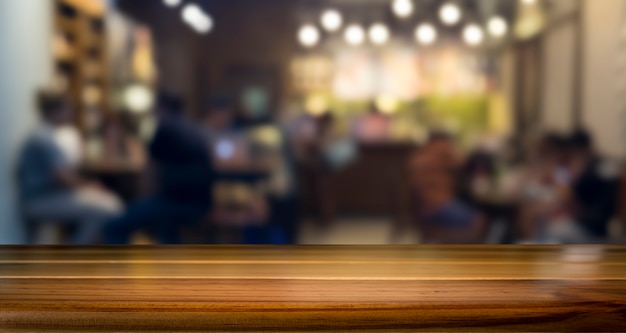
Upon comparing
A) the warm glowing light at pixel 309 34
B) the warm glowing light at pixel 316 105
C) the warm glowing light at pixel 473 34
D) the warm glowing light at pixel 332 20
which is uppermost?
the warm glowing light at pixel 332 20

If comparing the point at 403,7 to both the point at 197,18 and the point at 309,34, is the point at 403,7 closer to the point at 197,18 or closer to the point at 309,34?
the point at 309,34

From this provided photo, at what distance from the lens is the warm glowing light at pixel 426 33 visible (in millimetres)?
899

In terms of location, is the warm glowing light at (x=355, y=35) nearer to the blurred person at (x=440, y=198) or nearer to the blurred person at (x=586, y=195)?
the blurred person at (x=440, y=198)

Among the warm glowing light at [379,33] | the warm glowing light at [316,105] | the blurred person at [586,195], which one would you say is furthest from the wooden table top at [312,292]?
the warm glowing light at [379,33]

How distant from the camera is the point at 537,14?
0.90m

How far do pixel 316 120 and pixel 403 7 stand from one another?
0.20 meters

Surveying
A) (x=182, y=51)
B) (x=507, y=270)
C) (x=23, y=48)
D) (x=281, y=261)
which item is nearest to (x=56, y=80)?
(x=23, y=48)

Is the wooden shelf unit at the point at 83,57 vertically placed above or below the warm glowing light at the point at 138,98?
above

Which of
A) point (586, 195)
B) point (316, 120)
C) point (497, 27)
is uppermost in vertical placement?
point (497, 27)

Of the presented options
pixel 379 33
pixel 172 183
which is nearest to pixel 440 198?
pixel 379 33

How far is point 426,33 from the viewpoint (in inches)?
35.5

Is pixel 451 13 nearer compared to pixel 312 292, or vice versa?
pixel 312 292

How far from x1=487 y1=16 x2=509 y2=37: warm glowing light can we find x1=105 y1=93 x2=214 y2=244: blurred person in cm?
43

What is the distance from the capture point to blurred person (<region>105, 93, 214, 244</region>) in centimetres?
92
